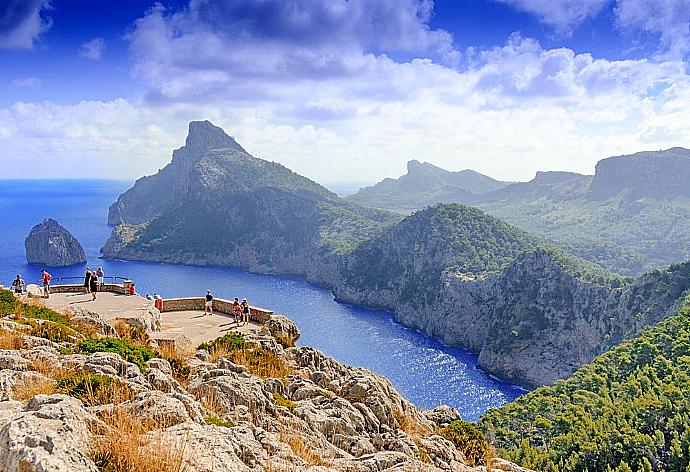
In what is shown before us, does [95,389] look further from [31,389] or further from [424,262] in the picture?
[424,262]

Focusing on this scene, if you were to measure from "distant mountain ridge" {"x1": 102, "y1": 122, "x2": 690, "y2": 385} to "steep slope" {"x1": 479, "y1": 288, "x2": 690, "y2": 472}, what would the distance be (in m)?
18.9

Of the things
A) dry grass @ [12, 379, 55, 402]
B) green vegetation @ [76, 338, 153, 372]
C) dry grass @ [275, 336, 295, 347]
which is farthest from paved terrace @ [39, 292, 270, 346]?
dry grass @ [12, 379, 55, 402]

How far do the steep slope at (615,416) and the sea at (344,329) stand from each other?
742 centimetres

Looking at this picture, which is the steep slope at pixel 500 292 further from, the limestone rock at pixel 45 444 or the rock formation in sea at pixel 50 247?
the rock formation in sea at pixel 50 247

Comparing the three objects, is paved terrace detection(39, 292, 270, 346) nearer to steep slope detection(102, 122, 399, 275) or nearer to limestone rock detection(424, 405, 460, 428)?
limestone rock detection(424, 405, 460, 428)

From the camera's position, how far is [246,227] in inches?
6654

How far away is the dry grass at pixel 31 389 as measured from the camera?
30.0 ft

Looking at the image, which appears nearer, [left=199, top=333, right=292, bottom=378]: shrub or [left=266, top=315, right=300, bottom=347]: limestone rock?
[left=199, top=333, right=292, bottom=378]: shrub

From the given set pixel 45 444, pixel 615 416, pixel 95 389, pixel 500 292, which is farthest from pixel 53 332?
pixel 500 292

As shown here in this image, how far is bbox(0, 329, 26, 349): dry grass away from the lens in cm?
1269

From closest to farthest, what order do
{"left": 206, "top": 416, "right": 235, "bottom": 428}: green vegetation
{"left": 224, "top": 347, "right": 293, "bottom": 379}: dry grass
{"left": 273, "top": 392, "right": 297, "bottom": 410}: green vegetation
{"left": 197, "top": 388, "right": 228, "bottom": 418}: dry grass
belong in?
{"left": 206, "top": 416, "right": 235, "bottom": 428}: green vegetation → {"left": 197, "top": 388, "right": 228, "bottom": 418}: dry grass → {"left": 273, "top": 392, "right": 297, "bottom": 410}: green vegetation → {"left": 224, "top": 347, "right": 293, "bottom": 379}: dry grass

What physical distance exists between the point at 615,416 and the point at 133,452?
109ft

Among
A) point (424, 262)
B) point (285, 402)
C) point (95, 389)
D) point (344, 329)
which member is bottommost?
point (344, 329)

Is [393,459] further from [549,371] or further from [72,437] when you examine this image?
[549,371]
